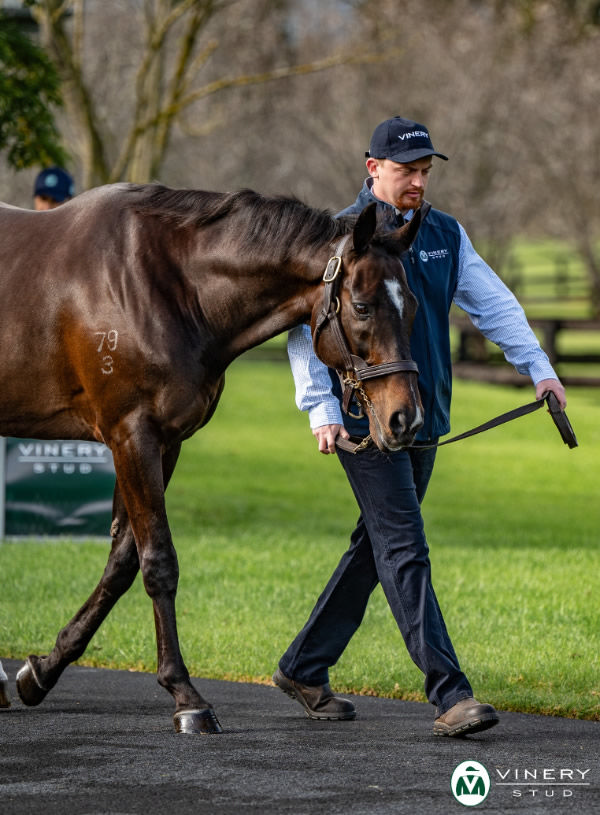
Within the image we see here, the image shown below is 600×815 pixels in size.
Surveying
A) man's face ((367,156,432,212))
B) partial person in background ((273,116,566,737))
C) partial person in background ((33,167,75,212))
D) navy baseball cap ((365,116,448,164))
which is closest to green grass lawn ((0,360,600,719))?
partial person in background ((273,116,566,737))

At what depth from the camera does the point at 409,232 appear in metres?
4.88

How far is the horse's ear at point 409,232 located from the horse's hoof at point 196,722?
188cm

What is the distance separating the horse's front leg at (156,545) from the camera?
5.09 meters

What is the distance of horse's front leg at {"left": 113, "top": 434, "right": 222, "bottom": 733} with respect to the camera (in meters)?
5.09

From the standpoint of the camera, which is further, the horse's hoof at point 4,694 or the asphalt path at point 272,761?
the horse's hoof at point 4,694

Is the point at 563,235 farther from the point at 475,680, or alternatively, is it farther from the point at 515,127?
the point at 475,680

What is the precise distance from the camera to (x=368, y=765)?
4.50 meters

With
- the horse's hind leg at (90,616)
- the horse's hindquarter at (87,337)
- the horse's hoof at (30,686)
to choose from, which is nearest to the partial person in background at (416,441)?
the horse's hindquarter at (87,337)

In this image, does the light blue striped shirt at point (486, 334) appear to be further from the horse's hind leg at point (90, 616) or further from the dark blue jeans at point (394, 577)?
the horse's hind leg at point (90, 616)

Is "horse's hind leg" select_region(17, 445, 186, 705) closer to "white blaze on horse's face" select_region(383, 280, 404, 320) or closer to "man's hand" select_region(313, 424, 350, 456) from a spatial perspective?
"man's hand" select_region(313, 424, 350, 456)

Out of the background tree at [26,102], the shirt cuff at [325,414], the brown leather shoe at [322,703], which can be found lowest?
the brown leather shoe at [322,703]

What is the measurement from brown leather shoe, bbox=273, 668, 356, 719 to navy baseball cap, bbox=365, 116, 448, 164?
2.13m

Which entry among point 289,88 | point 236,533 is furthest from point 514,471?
point 289,88

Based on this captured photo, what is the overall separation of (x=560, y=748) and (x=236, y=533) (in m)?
6.59
